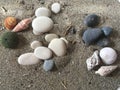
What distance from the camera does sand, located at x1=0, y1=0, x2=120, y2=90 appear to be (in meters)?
0.74

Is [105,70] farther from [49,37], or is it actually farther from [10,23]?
[10,23]

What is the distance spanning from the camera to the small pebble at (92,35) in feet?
2.46

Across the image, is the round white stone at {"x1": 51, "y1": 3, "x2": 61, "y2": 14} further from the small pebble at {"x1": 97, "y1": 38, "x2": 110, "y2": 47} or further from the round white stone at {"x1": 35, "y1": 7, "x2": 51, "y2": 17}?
the small pebble at {"x1": 97, "y1": 38, "x2": 110, "y2": 47}

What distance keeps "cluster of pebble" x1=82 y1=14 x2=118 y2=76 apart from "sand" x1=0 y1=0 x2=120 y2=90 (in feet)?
0.05

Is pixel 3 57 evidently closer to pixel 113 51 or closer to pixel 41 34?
pixel 41 34

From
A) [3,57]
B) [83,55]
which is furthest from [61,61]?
[3,57]

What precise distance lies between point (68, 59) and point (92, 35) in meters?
0.09

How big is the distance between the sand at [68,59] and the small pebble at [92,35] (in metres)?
0.02

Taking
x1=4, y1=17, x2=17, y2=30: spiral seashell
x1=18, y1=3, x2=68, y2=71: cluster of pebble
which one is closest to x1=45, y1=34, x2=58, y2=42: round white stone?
x1=18, y1=3, x2=68, y2=71: cluster of pebble

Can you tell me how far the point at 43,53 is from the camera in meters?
0.75

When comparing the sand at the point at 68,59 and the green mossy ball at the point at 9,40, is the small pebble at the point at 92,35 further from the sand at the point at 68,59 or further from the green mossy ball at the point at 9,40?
the green mossy ball at the point at 9,40

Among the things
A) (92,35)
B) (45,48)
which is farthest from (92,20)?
(45,48)

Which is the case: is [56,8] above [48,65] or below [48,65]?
above

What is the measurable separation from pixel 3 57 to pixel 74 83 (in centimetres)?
21
